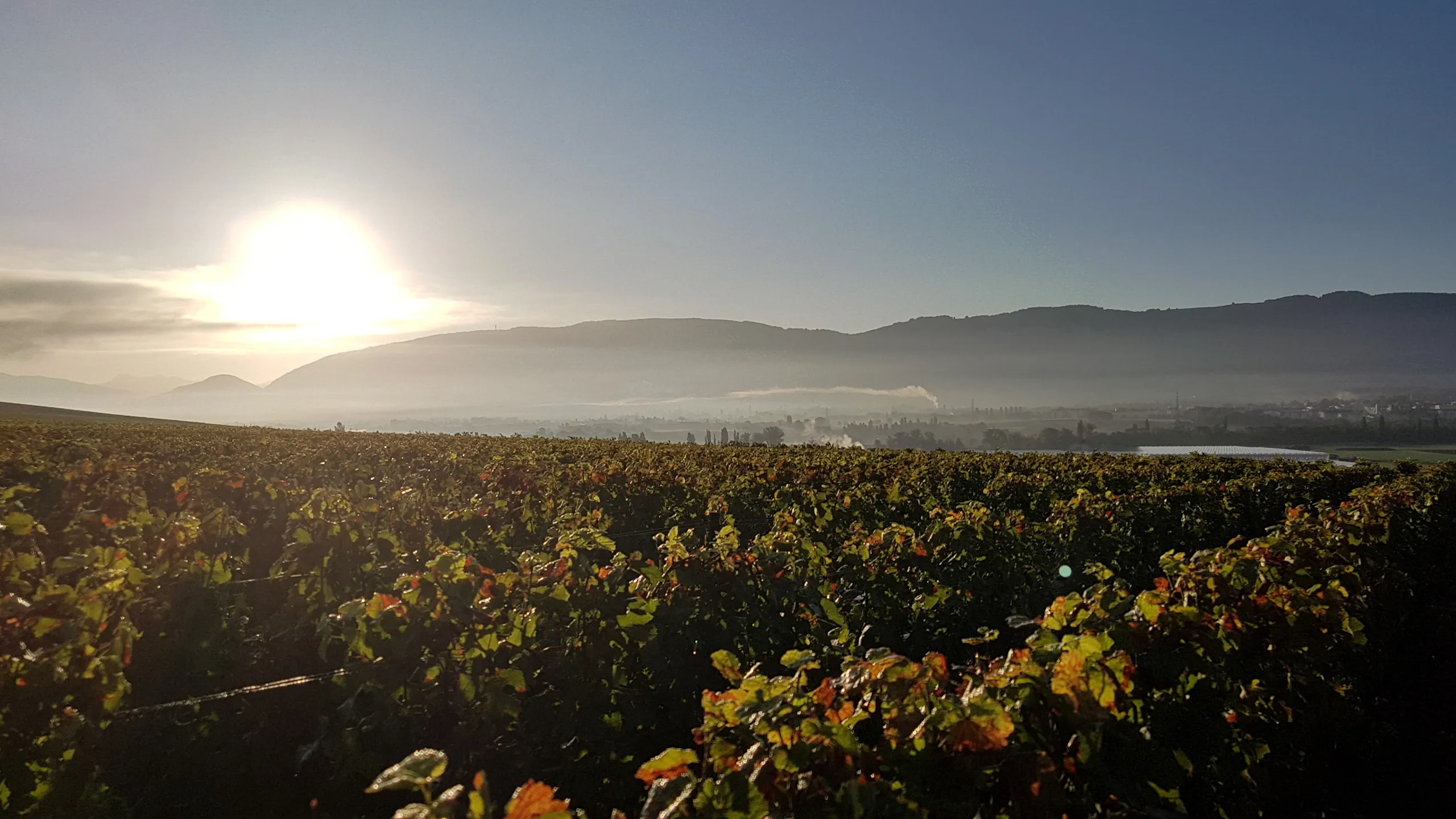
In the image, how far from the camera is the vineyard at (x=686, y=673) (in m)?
2.21

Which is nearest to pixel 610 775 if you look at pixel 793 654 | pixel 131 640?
pixel 793 654

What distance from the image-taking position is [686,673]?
14.4ft

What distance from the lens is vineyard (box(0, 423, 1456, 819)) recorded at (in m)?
2.21

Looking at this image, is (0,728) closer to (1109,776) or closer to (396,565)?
(396,565)

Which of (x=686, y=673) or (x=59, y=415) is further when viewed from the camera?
(x=59, y=415)

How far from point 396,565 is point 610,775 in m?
2.91

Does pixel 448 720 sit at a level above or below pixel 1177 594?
below

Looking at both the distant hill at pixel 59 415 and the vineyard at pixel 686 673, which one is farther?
the distant hill at pixel 59 415

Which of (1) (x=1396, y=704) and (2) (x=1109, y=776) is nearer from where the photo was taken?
(2) (x=1109, y=776)

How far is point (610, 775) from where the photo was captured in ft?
13.4

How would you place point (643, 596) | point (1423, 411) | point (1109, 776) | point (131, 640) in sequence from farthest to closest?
point (1423, 411)
point (643, 596)
point (131, 640)
point (1109, 776)

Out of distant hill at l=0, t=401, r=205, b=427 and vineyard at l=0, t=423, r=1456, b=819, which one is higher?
distant hill at l=0, t=401, r=205, b=427

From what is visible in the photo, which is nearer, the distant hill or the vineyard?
the vineyard

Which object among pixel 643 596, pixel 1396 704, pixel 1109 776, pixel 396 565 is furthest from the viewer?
pixel 1396 704
